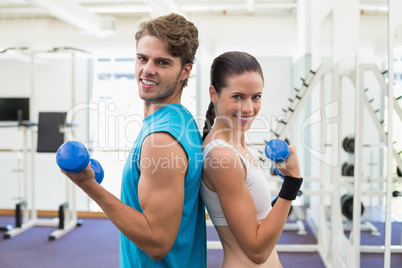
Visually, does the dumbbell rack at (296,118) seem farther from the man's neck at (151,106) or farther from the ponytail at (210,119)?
the man's neck at (151,106)

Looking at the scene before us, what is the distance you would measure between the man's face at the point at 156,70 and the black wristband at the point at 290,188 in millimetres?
374

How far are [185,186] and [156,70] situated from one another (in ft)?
0.94

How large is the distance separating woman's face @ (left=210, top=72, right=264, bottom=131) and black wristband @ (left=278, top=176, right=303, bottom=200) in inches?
7.7

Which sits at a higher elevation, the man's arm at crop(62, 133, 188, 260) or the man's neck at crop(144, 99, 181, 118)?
the man's neck at crop(144, 99, 181, 118)

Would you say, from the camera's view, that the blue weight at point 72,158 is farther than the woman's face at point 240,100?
No

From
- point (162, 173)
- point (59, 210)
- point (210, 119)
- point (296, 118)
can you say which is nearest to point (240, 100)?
point (210, 119)

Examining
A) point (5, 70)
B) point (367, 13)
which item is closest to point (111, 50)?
point (5, 70)

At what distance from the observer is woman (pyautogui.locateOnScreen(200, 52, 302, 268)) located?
37.5 inches

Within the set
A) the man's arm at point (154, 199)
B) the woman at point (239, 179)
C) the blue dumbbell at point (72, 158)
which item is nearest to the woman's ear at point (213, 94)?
the woman at point (239, 179)

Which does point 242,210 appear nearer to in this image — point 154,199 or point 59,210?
point 154,199

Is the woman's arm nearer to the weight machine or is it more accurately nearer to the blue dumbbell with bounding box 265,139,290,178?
the blue dumbbell with bounding box 265,139,290,178

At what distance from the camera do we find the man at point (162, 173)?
0.83 meters

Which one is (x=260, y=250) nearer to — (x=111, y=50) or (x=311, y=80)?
(x=311, y=80)

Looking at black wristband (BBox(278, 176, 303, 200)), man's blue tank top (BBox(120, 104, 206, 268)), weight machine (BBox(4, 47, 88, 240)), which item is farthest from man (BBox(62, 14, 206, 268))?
weight machine (BBox(4, 47, 88, 240))
